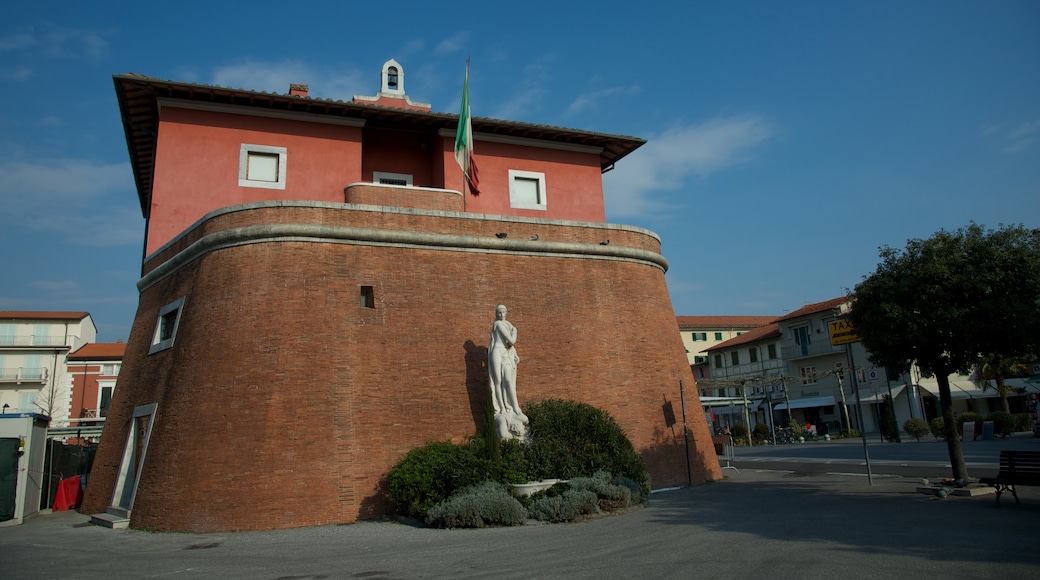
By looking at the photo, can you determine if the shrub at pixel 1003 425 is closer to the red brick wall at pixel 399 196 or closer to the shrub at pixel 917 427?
the shrub at pixel 917 427

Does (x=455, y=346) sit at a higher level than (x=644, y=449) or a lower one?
higher

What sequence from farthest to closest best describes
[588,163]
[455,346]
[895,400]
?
[895,400]
[588,163]
[455,346]

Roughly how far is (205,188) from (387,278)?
6686 mm

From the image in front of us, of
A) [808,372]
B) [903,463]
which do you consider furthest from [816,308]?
[903,463]

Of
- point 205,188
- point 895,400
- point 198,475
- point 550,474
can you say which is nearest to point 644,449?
point 550,474

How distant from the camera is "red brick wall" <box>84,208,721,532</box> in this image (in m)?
12.8

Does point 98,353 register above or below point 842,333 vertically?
above

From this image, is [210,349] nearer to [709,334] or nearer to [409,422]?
[409,422]

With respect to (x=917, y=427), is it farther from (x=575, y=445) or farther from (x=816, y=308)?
(x=575, y=445)

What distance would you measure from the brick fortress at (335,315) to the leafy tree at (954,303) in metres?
6.02

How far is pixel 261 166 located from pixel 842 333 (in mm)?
15725

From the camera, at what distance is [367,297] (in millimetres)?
14922

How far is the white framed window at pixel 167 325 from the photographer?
1532 centimetres

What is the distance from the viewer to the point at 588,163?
22.7m
